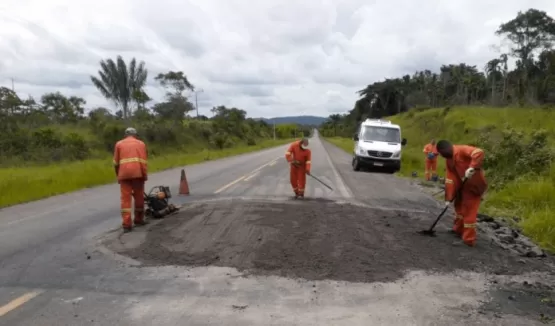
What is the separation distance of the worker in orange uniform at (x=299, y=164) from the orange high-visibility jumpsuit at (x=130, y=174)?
431cm

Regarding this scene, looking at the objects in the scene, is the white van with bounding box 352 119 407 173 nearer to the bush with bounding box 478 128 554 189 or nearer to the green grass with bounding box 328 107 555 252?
the green grass with bounding box 328 107 555 252

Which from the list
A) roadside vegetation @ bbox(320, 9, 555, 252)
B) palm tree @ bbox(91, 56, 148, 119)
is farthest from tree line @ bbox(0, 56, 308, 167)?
roadside vegetation @ bbox(320, 9, 555, 252)

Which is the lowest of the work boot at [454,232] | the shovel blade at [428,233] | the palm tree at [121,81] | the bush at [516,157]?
the work boot at [454,232]

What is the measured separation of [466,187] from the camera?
773cm

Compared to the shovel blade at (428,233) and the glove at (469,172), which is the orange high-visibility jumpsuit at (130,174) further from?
the glove at (469,172)

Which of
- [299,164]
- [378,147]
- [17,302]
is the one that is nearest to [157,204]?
[299,164]

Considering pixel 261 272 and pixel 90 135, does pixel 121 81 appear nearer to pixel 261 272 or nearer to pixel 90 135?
pixel 90 135

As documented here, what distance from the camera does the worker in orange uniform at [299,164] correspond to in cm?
1224

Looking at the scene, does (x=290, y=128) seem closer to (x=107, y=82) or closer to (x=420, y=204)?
(x=107, y=82)

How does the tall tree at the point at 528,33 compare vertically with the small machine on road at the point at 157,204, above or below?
above

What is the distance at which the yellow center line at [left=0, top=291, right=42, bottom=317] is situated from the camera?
4.65m

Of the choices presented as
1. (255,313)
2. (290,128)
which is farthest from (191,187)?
(290,128)

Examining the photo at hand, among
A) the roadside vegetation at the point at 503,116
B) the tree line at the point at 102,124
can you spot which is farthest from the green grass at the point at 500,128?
the tree line at the point at 102,124

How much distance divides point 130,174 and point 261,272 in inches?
148
